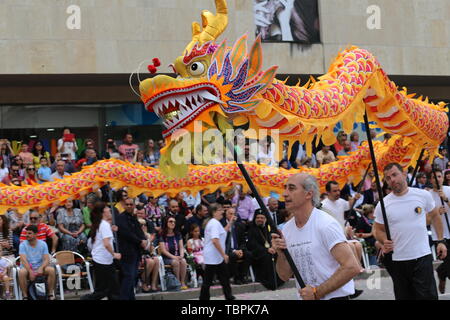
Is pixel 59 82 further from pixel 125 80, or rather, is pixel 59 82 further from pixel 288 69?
pixel 288 69

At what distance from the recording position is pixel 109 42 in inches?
753

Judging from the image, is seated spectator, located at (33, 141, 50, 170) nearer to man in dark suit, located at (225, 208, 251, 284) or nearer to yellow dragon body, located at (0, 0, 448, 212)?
man in dark suit, located at (225, 208, 251, 284)

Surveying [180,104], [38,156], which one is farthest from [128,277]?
[38,156]

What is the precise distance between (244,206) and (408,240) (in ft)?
24.6

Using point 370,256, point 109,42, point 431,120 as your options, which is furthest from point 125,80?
point 431,120

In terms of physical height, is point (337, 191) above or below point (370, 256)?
above

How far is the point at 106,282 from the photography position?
37.7 feet

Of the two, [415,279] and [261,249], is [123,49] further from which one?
[415,279]

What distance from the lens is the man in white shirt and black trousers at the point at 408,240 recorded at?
827cm

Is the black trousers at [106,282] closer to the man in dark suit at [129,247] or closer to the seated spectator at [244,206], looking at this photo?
the man in dark suit at [129,247]

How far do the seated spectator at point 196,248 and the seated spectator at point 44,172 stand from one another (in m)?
3.18

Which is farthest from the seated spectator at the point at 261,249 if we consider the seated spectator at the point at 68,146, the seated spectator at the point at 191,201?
the seated spectator at the point at 68,146
